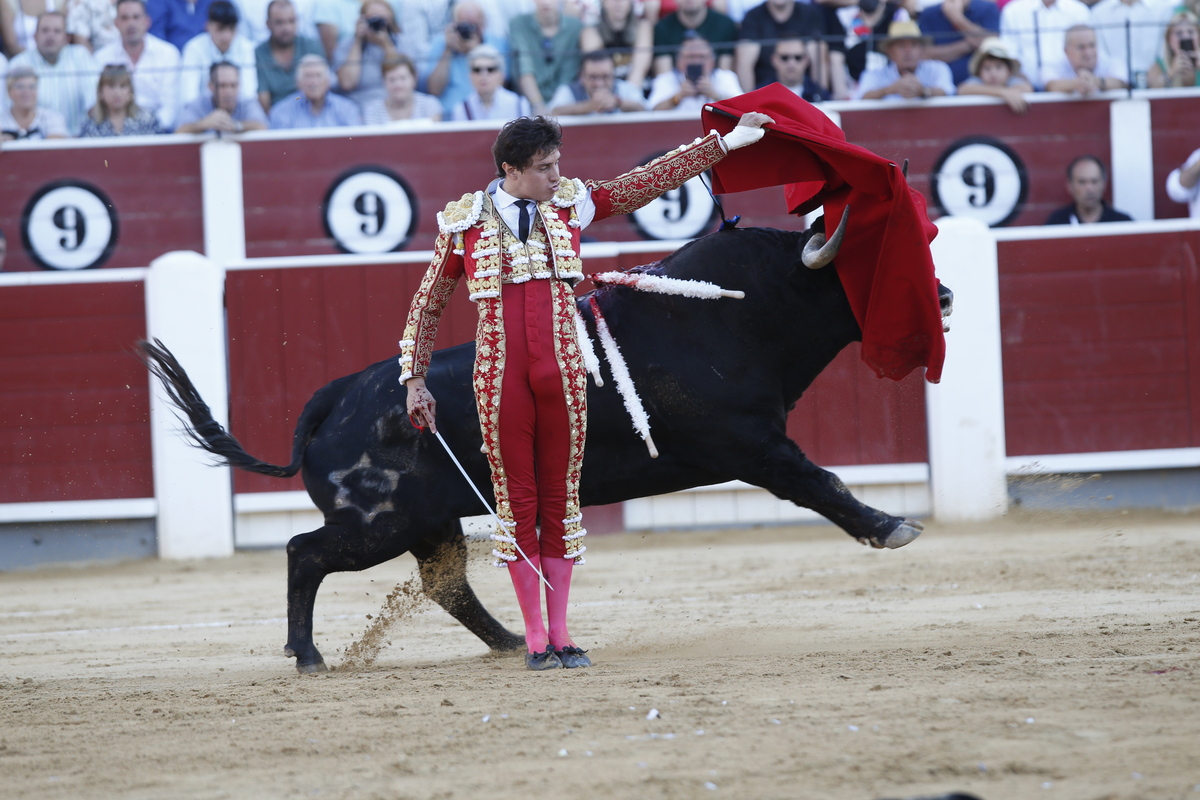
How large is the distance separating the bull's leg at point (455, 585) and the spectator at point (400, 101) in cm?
420

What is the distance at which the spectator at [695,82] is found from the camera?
708cm

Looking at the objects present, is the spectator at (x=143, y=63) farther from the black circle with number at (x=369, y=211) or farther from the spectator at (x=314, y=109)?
the black circle with number at (x=369, y=211)

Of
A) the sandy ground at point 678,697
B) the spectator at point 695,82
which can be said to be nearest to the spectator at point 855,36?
the spectator at point 695,82

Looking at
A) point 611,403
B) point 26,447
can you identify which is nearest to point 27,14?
point 26,447

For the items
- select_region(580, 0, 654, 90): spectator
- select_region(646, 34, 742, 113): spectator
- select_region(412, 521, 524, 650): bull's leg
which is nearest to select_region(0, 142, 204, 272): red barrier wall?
select_region(580, 0, 654, 90): spectator

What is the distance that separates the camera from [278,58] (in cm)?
738

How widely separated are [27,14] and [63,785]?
6529 millimetres

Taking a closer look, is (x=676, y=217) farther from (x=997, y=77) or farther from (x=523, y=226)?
(x=523, y=226)

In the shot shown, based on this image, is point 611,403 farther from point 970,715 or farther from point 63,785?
point 63,785

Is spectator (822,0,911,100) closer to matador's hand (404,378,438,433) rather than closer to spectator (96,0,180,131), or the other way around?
spectator (96,0,180,131)

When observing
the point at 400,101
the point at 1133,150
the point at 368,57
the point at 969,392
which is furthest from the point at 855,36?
the point at 368,57

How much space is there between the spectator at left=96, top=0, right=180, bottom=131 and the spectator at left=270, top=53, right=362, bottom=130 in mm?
616

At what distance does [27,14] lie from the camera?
7582 millimetres

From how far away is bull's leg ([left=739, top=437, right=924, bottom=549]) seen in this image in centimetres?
314
